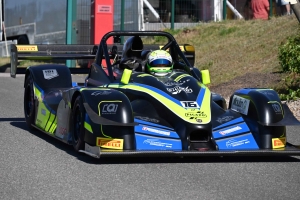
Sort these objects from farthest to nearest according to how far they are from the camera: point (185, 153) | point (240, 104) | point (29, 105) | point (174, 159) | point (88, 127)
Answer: point (29, 105), point (240, 104), point (174, 159), point (88, 127), point (185, 153)

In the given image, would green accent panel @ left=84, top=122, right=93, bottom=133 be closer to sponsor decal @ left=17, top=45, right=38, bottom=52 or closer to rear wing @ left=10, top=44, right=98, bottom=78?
rear wing @ left=10, top=44, right=98, bottom=78

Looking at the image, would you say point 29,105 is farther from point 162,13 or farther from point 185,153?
point 162,13

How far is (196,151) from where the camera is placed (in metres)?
8.12

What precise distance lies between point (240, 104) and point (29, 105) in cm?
339

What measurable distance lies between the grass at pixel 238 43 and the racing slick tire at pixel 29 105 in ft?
24.6

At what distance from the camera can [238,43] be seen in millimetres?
21891

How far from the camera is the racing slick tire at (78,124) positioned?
8609 mm

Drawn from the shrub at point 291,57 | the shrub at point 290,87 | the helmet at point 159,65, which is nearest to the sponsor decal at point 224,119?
the helmet at point 159,65

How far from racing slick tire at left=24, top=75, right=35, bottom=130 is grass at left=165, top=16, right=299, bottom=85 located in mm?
7499

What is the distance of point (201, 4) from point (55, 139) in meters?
15.5

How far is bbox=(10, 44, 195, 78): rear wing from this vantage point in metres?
11.6

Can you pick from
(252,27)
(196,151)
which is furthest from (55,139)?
(252,27)

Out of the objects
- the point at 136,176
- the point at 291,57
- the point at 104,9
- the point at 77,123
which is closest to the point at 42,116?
the point at 77,123

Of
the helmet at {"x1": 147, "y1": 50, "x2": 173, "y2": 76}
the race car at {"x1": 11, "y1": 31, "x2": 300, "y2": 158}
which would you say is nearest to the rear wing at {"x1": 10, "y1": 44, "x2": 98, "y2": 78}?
the race car at {"x1": 11, "y1": 31, "x2": 300, "y2": 158}
